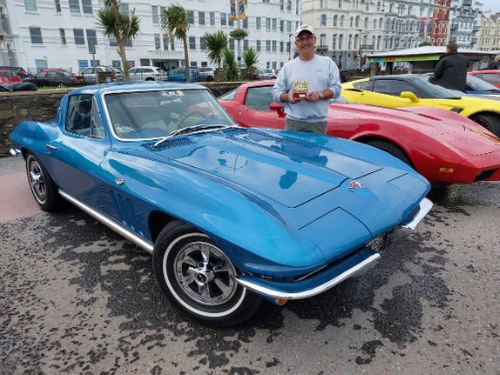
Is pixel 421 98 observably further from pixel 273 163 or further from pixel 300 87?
pixel 273 163

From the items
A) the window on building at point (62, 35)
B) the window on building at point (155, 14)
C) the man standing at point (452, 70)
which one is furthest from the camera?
the window on building at point (155, 14)

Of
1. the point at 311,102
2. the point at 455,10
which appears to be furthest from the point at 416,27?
the point at 311,102

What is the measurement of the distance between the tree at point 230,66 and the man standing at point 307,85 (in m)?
12.8

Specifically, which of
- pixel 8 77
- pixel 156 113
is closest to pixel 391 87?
pixel 156 113

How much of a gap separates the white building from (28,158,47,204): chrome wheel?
25873mm

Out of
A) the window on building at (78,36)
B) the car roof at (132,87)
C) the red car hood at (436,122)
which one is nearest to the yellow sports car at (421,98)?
the red car hood at (436,122)

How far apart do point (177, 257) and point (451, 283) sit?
1.92m

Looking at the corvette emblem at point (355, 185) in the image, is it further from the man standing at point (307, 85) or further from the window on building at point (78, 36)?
the window on building at point (78, 36)

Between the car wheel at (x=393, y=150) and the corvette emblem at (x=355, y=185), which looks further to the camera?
the car wheel at (x=393, y=150)

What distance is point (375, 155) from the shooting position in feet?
9.03

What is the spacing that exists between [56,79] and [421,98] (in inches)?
892

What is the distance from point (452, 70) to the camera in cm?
711

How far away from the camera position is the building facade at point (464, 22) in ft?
273

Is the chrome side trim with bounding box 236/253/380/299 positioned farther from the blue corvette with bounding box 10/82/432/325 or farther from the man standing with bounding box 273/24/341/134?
the man standing with bounding box 273/24/341/134
